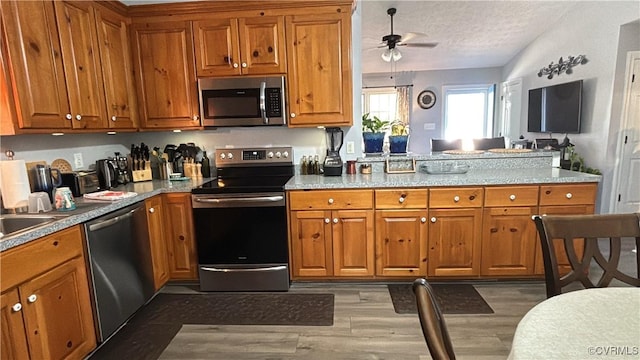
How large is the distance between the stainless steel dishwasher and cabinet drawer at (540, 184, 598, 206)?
9.61 feet

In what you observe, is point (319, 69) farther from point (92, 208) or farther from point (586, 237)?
point (586, 237)

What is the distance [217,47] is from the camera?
2.78 metres

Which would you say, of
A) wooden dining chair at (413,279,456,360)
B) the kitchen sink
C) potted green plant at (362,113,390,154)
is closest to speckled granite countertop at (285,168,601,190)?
potted green plant at (362,113,390,154)

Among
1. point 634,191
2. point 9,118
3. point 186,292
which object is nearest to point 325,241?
point 186,292

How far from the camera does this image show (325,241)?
2682 millimetres

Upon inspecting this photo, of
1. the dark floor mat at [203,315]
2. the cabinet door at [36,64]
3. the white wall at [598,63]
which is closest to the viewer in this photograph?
the cabinet door at [36,64]

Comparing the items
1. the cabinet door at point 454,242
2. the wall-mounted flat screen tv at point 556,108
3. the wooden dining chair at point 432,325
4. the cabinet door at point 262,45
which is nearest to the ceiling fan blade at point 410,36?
the cabinet door at point 262,45

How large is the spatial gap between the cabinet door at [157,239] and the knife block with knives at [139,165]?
0.48 meters

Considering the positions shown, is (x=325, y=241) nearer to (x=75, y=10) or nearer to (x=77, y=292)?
(x=77, y=292)

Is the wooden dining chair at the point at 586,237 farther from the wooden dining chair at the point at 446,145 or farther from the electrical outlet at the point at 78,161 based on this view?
the wooden dining chair at the point at 446,145

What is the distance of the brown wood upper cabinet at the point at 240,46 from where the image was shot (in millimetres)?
2730

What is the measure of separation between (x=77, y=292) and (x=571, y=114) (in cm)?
582

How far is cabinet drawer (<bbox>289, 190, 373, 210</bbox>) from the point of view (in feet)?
8.52

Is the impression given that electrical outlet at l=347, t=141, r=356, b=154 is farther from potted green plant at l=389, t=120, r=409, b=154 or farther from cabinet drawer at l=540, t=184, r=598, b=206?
cabinet drawer at l=540, t=184, r=598, b=206
